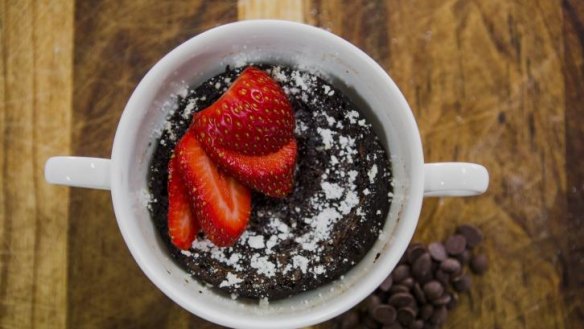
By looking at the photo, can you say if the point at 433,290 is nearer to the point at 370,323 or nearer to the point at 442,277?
the point at 442,277

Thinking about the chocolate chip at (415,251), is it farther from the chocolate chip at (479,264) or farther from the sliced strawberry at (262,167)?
the sliced strawberry at (262,167)

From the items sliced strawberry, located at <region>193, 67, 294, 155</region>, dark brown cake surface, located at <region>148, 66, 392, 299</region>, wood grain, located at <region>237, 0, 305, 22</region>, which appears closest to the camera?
sliced strawberry, located at <region>193, 67, 294, 155</region>

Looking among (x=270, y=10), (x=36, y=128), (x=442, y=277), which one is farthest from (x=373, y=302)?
(x=36, y=128)

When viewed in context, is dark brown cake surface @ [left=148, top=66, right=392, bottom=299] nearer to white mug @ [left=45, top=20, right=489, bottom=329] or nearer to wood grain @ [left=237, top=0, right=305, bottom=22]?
white mug @ [left=45, top=20, right=489, bottom=329]

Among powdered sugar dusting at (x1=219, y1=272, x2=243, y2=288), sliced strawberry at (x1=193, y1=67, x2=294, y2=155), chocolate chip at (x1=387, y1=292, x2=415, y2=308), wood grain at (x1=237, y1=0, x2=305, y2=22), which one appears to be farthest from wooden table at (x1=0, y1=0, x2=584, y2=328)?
sliced strawberry at (x1=193, y1=67, x2=294, y2=155)

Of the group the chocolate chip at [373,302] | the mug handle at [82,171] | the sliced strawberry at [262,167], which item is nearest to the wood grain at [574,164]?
the chocolate chip at [373,302]

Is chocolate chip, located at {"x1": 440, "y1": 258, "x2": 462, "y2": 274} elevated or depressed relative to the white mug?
depressed

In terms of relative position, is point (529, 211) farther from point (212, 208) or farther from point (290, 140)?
point (212, 208)

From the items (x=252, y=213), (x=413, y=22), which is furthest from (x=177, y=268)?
(x=413, y=22)
